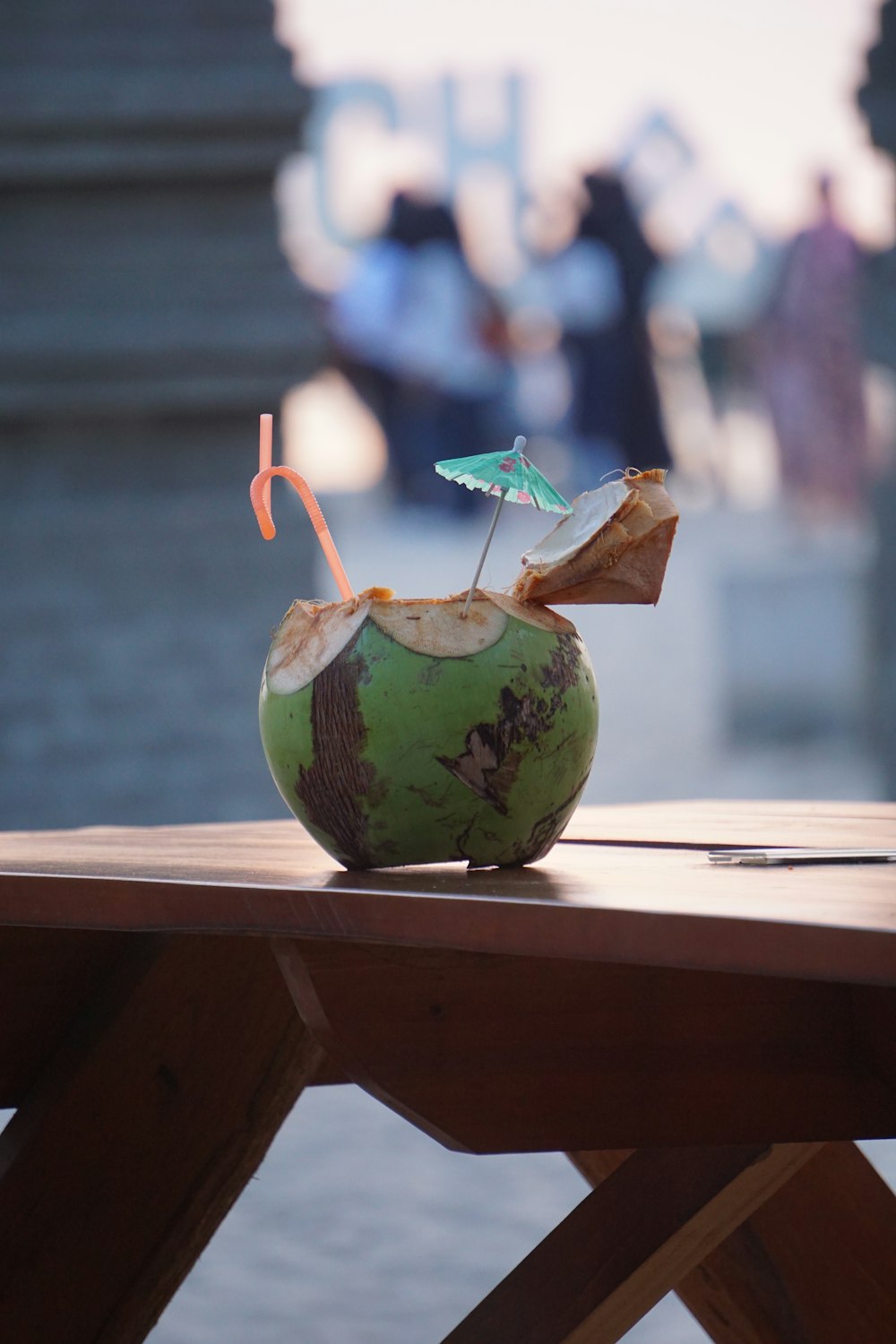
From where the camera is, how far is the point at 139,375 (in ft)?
13.3

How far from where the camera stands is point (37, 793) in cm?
404

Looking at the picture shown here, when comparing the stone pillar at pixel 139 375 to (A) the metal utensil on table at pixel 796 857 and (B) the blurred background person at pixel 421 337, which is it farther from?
(A) the metal utensil on table at pixel 796 857

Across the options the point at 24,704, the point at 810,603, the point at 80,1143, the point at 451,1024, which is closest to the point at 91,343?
the point at 24,704

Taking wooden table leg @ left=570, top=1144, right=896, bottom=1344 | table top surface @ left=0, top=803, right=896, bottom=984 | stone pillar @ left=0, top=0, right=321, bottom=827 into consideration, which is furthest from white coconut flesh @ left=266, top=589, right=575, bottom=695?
stone pillar @ left=0, top=0, right=321, bottom=827

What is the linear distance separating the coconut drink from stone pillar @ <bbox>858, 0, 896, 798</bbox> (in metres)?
3.99

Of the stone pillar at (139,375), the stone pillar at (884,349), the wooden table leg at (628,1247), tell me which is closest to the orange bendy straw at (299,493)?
the wooden table leg at (628,1247)

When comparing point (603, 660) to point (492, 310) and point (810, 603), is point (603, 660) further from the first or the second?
point (492, 310)

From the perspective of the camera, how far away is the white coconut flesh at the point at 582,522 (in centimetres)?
90

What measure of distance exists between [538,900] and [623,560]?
11.9 inches

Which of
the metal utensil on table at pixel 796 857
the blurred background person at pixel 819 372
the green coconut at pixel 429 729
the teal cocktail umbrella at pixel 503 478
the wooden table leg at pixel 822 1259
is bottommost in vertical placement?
the blurred background person at pixel 819 372

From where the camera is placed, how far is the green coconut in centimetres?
83

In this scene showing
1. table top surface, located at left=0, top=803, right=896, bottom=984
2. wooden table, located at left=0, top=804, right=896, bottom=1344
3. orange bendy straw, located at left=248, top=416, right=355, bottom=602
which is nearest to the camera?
table top surface, located at left=0, top=803, right=896, bottom=984

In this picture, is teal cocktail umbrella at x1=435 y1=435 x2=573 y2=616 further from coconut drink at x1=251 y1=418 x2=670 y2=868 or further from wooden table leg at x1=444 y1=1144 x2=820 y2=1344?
wooden table leg at x1=444 y1=1144 x2=820 y2=1344

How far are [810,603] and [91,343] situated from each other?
260 inches
